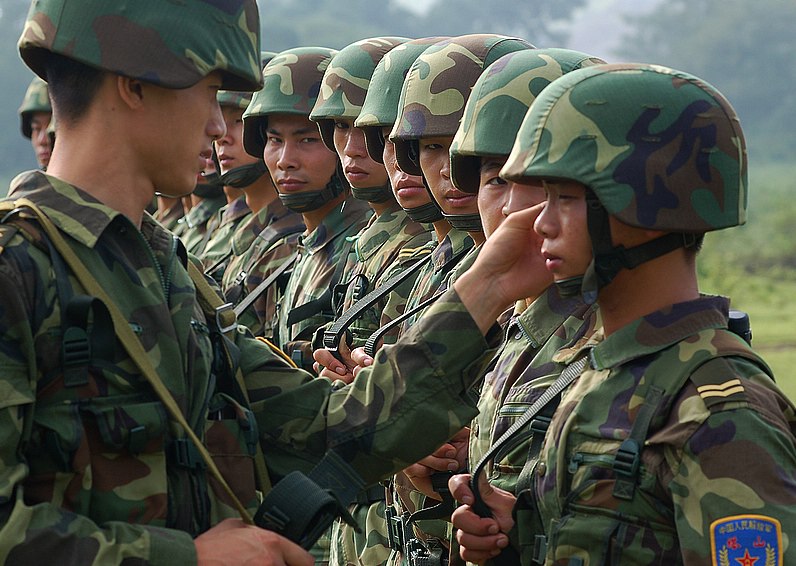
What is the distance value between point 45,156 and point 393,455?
756cm

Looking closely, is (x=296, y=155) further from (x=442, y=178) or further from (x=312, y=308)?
(x=442, y=178)

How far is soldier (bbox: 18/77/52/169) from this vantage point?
10.7 m

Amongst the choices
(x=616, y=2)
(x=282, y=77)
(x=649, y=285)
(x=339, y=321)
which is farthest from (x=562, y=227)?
(x=616, y=2)

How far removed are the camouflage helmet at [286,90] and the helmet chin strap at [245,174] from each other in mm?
318

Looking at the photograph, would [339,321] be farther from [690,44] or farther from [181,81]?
[690,44]

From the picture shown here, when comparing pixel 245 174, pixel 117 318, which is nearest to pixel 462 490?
pixel 117 318

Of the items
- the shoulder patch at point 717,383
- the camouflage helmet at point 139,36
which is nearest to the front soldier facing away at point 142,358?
the camouflage helmet at point 139,36

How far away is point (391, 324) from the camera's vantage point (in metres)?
4.97

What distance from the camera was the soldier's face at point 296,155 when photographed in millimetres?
7254

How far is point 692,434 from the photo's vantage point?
3.14 metres

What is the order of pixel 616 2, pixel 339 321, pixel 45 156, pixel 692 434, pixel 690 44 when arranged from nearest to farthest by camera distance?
1. pixel 692 434
2. pixel 339 321
3. pixel 45 156
4. pixel 690 44
5. pixel 616 2

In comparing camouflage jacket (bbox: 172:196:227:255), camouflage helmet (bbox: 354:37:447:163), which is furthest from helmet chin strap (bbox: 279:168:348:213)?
camouflage jacket (bbox: 172:196:227:255)

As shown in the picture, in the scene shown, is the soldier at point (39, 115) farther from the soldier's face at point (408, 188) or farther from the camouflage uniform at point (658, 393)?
the camouflage uniform at point (658, 393)

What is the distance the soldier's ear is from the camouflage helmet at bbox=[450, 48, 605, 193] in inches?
64.7
